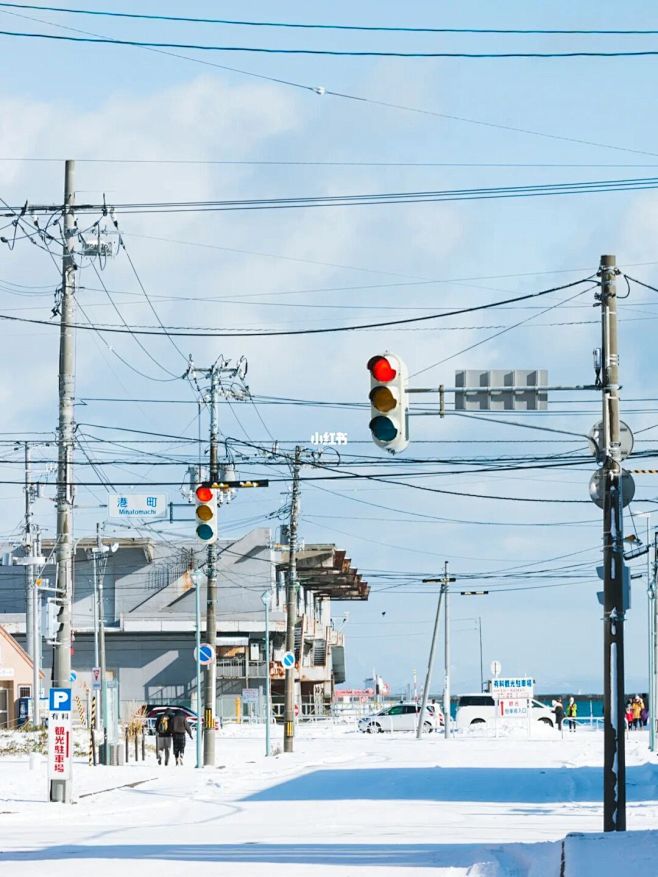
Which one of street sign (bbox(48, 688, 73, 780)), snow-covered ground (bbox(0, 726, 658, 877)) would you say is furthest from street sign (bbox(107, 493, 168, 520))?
street sign (bbox(48, 688, 73, 780))

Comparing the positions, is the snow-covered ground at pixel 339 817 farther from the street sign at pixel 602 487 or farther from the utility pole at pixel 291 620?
the street sign at pixel 602 487

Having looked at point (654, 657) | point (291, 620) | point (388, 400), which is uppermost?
point (388, 400)

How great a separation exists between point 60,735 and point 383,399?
1353cm

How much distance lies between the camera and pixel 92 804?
26.6 m

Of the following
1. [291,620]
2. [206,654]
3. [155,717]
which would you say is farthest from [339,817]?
[155,717]

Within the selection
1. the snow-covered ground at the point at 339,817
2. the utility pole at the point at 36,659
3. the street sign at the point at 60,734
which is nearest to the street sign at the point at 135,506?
the utility pole at the point at 36,659

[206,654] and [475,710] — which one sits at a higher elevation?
[206,654]

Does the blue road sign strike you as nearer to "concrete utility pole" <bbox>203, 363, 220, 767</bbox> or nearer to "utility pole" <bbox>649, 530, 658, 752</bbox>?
"concrete utility pole" <bbox>203, 363, 220, 767</bbox>

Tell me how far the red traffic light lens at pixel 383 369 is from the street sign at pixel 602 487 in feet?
18.0

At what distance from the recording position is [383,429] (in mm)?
15383

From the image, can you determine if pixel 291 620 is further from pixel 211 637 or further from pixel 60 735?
pixel 60 735

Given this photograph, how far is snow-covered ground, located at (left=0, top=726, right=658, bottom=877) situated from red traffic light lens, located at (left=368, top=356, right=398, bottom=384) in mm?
5250

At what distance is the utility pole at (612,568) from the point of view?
18.7 metres

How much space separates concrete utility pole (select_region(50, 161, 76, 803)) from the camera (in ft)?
87.9
